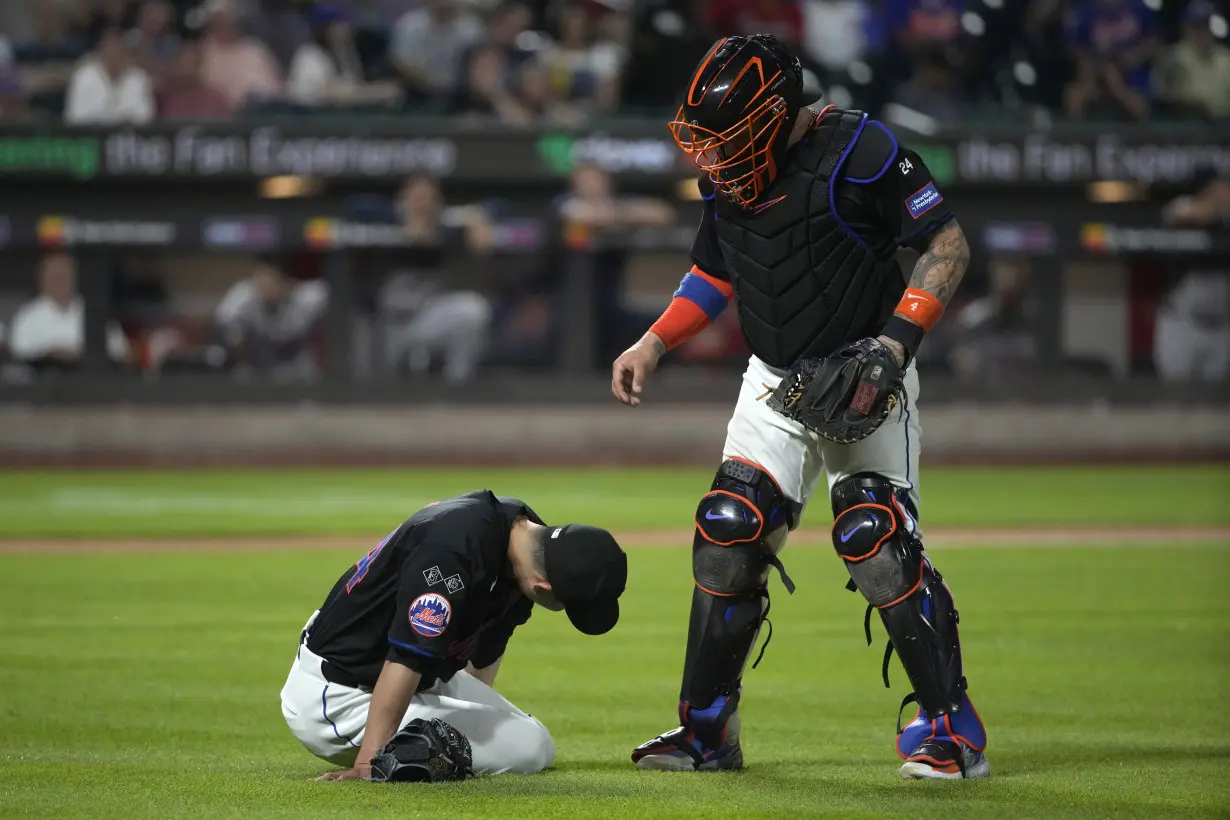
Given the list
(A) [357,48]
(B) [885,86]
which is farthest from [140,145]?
(B) [885,86]

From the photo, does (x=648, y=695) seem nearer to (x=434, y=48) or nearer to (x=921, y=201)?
(x=921, y=201)

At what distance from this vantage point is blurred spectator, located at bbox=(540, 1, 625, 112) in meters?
17.3

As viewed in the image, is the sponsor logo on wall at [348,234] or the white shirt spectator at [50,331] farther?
the sponsor logo on wall at [348,234]

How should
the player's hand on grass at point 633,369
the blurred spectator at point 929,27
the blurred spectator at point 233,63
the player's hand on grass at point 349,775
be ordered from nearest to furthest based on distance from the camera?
the player's hand on grass at point 349,775 → the player's hand on grass at point 633,369 → the blurred spectator at point 233,63 → the blurred spectator at point 929,27

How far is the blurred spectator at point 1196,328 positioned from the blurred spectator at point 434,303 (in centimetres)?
719

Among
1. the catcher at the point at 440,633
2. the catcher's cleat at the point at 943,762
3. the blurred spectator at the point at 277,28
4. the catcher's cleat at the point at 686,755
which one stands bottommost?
the catcher's cleat at the point at 686,755

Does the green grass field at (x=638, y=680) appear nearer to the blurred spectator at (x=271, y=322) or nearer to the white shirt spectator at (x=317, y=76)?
the blurred spectator at (x=271, y=322)

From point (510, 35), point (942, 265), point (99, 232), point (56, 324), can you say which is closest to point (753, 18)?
point (510, 35)

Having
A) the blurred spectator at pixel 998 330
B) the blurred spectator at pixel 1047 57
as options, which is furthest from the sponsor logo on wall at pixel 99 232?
the blurred spectator at pixel 1047 57

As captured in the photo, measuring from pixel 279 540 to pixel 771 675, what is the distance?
217 inches

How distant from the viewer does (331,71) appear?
1730cm

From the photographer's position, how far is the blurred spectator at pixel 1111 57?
695 inches

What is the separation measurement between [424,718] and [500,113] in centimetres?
1285

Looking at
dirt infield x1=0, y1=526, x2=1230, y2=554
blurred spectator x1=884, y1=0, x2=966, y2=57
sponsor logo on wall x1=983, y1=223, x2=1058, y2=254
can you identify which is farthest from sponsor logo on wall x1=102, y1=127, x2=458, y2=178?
dirt infield x1=0, y1=526, x2=1230, y2=554
